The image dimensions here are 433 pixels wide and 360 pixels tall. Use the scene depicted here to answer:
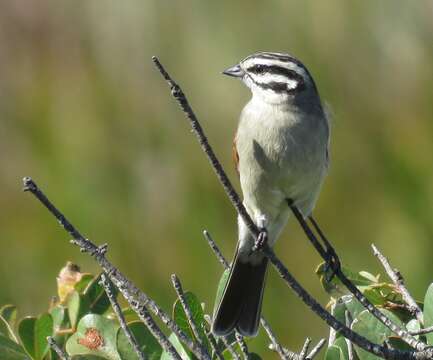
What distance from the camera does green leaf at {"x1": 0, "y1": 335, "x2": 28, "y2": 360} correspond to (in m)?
2.23

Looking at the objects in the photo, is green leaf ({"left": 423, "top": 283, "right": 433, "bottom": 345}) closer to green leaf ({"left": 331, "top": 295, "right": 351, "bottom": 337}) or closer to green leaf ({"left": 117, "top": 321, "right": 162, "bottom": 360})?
green leaf ({"left": 331, "top": 295, "right": 351, "bottom": 337})

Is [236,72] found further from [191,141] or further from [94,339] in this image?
[191,141]

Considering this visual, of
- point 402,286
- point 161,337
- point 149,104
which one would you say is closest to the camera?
point 161,337

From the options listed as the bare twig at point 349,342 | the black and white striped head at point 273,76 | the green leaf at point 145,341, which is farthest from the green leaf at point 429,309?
the black and white striped head at point 273,76

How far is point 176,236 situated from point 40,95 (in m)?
1.48

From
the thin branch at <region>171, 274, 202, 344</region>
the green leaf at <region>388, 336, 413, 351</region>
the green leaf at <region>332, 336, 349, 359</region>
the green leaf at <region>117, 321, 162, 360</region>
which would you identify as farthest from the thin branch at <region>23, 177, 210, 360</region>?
the green leaf at <region>388, 336, 413, 351</region>

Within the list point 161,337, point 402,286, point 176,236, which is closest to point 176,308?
point 161,337

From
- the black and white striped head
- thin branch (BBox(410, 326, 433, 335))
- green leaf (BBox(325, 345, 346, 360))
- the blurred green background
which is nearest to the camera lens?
thin branch (BBox(410, 326, 433, 335))

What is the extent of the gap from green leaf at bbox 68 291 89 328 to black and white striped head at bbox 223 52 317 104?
1.09 metres

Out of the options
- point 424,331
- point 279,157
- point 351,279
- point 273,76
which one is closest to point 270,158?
point 279,157

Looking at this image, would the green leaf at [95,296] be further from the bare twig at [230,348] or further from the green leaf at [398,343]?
the green leaf at [398,343]

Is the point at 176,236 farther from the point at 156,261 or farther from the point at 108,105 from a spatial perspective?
the point at 108,105

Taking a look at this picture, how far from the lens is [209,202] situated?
20.1ft

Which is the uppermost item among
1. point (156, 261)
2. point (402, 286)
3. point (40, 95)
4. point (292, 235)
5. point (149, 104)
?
point (40, 95)
